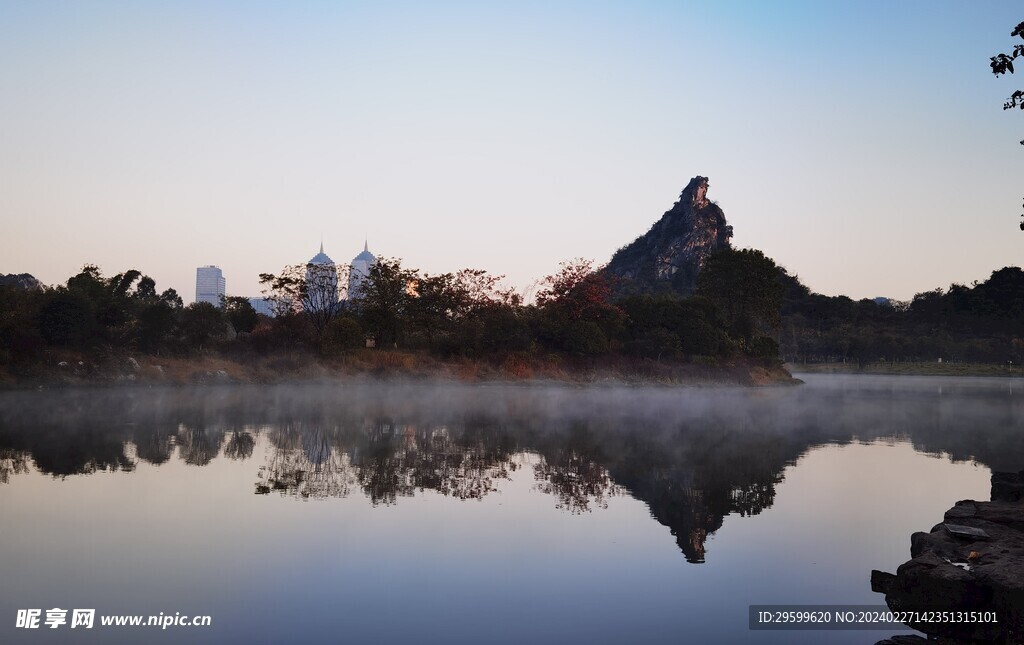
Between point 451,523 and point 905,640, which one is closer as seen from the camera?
point 905,640

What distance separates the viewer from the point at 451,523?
40.0 ft

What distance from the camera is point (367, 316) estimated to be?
54.7 metres

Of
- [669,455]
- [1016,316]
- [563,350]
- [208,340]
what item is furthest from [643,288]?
[669,455]

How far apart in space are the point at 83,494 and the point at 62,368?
32.5m

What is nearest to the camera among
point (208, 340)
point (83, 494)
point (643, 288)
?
point (83, 494)

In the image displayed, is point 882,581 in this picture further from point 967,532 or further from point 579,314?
point 579,314

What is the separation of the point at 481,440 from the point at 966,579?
1603 centimetres

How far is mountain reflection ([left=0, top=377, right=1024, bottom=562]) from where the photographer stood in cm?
1530

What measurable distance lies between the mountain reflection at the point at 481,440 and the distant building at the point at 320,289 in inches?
585

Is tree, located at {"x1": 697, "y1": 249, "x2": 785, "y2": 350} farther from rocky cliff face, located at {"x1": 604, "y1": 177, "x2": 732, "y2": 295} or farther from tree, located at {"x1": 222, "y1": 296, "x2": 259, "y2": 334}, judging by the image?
rocky cliff face, located at {"x1": 604, "y1": 177, "x2": 732, "y2": 295}

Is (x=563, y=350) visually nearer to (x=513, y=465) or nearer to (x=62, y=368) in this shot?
(x=62, y=368)

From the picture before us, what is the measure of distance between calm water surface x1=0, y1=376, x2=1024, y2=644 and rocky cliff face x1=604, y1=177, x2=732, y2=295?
115 m

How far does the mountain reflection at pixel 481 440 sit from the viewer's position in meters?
15.3

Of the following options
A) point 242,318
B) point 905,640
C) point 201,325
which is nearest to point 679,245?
point 242,318
